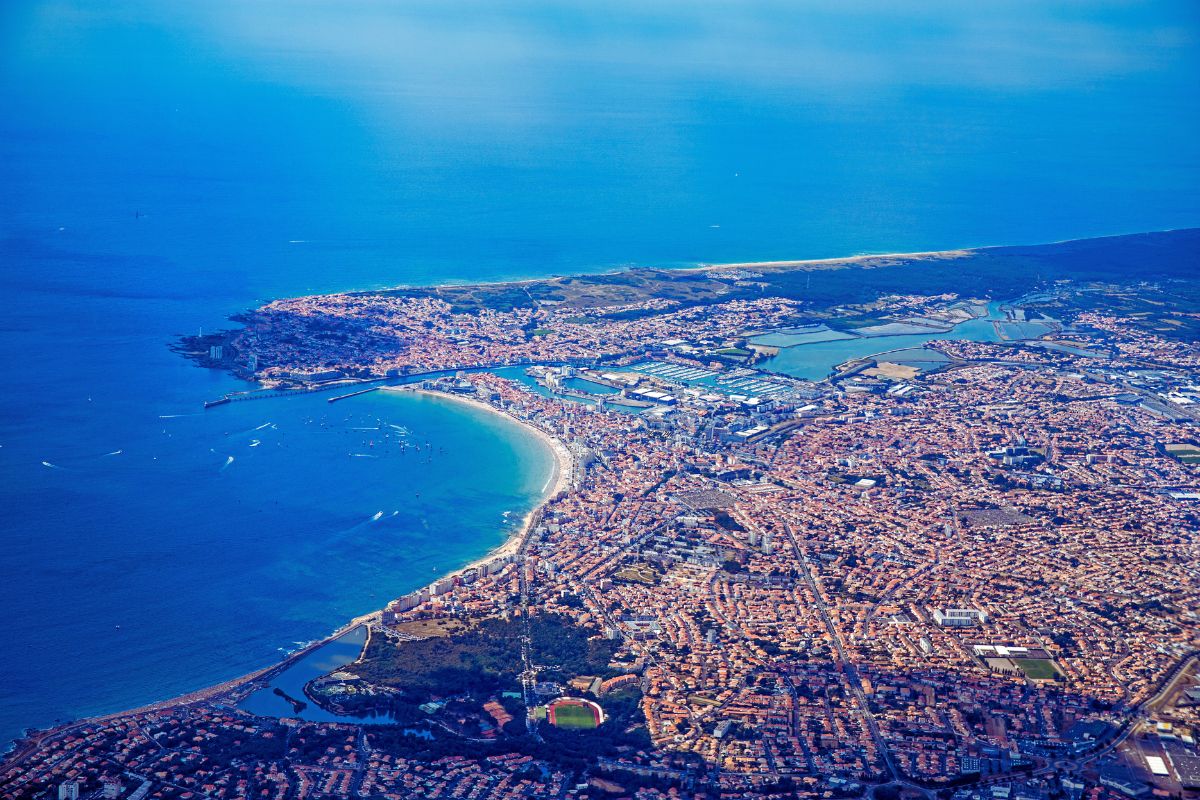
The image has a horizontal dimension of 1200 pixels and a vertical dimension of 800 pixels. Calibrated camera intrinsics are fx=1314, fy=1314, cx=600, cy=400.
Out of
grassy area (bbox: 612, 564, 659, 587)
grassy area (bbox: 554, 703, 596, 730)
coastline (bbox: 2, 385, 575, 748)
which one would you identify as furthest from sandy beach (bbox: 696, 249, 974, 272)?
grassy area (bbox: 554, 703, 596, 730)

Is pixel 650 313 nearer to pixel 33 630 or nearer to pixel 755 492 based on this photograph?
pixel 755 492

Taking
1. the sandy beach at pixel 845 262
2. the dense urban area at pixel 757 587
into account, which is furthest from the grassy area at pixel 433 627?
the sandy beach at pixel 845 262

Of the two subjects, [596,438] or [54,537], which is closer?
[54,537]

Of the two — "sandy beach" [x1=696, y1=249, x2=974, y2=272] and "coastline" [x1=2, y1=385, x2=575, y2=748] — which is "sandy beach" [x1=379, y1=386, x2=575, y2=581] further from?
"sandy beach" [x1=696, y1=249, x2=974, y2=272]

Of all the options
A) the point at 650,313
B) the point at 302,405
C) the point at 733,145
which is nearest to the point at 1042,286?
the point at 650,313

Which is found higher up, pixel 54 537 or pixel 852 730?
pixel 54 537

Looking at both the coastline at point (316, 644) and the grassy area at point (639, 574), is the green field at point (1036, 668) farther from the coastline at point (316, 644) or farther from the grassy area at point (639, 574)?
the coastline at point (316, 644)
